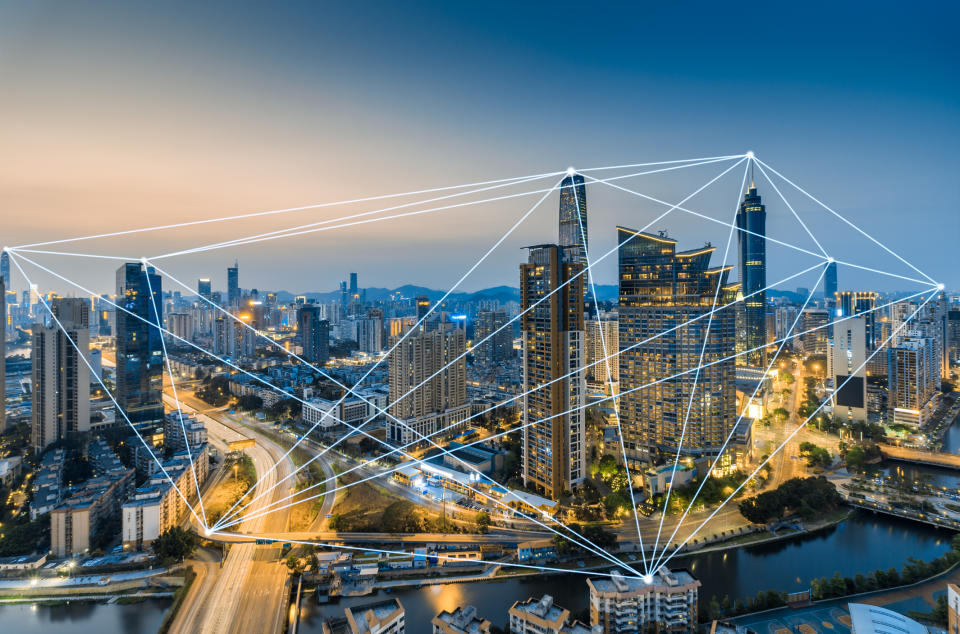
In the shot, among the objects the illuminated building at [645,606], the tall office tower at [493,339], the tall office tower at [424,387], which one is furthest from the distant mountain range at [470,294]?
the illuminated building at [645,606]

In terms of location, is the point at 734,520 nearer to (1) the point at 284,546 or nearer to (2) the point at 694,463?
(2) the point at 694,463

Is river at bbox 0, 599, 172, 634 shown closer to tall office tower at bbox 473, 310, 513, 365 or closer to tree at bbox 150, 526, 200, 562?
tree at bbox 150, 526, 200, 562

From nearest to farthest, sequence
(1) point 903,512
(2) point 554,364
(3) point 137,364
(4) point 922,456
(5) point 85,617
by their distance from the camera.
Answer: (5) point 85,617
(1) point 903,512
(2) point 554,364
(4) point 922,456
(3) point 137,364

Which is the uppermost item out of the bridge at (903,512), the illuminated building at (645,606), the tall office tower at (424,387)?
the tall office tower at (424,387)

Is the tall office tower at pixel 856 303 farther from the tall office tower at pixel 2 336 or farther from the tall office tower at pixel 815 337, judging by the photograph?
the tall office tower at pixel 2 336

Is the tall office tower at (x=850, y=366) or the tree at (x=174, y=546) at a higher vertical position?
the tall office tower at (x=850, y=366)

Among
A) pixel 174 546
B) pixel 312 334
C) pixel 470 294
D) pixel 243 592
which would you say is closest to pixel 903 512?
pixel 243 592

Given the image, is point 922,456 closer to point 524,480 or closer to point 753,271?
point 524,480

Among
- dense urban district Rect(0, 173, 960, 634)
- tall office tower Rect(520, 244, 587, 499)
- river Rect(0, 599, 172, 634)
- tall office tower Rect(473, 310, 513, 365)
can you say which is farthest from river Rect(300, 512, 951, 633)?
tall office tower Rect(473, 310, 513, 365)
